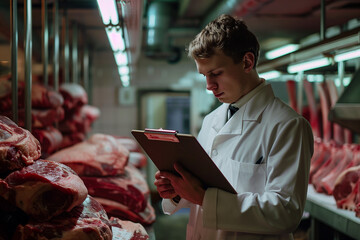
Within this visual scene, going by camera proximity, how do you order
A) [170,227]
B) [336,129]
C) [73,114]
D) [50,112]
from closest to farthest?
[50,112], [73,114], [336,129], [170,227]

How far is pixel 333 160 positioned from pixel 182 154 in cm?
247

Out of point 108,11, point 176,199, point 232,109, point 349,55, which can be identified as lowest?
point 176,199

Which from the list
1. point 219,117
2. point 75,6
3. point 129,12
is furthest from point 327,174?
point 75,6

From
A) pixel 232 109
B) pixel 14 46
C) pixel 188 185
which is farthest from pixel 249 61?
pixel 14 46

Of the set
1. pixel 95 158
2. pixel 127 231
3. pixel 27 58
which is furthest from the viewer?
pixel 95 158

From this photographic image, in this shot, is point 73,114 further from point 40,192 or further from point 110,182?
point 40,192

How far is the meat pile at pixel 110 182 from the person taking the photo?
242 centimetres

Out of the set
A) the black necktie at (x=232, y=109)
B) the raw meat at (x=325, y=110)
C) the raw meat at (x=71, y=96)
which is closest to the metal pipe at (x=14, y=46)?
the black necktie at (x=232, y=109)


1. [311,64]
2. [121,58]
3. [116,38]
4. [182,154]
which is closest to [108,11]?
[116,38]

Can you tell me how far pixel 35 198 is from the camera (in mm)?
1309

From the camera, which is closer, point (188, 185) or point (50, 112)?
point (188, 185)

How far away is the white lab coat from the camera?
1410 mm

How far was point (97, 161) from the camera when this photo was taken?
99.3 inches

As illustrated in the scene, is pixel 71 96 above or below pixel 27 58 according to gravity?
below
